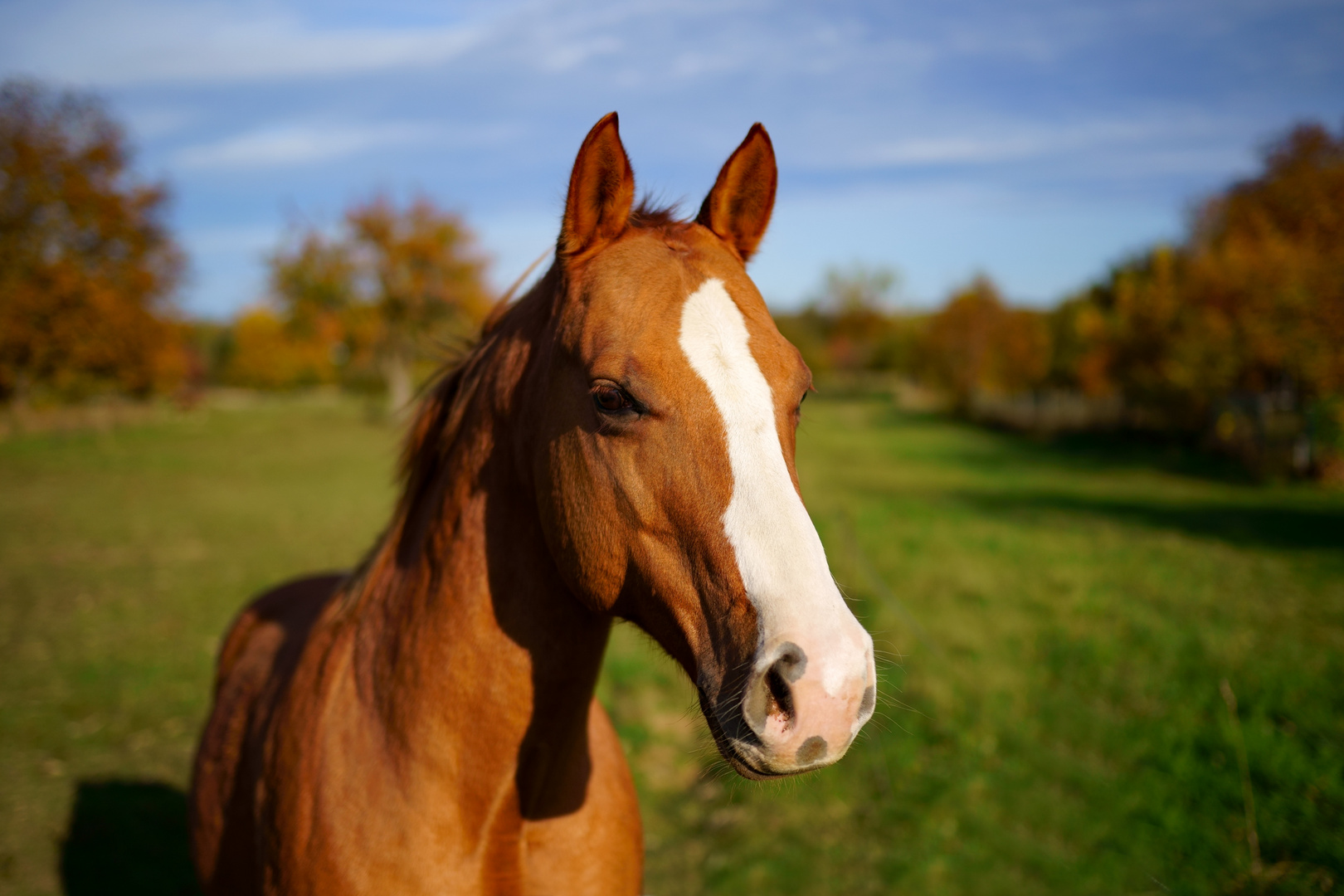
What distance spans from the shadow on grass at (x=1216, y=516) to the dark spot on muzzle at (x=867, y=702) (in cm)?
1274

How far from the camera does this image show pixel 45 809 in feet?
15.5

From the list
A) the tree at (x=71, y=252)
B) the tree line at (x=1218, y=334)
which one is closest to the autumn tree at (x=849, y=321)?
the tree line at (x=1218, y=334)

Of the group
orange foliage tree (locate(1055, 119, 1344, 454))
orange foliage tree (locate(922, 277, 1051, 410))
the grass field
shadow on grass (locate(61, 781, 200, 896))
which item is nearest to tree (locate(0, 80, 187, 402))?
the grass field

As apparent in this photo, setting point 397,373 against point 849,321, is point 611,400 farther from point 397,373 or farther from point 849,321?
point 849,321

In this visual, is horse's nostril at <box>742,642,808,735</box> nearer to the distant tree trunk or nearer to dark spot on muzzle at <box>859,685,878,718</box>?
dark spot on muzzle at <box>859,685,878,718</box>

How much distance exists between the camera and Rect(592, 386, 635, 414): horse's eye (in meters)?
1.51

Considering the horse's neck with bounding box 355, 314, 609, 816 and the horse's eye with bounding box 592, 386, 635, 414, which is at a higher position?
the horse's eye with bounding box 592, 386, 635, 414

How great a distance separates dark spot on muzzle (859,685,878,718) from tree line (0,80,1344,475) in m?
1.44

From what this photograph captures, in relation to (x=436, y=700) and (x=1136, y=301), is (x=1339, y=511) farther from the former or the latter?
(x=436, y=700)

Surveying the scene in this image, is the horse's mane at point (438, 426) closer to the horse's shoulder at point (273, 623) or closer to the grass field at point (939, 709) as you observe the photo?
the horse's shoulder at point (273, 623)

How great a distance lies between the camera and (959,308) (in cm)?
4406

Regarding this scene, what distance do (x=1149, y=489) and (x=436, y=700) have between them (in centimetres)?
1925

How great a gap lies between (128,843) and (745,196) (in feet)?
17.5

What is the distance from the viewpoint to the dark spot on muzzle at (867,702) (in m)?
1.26
